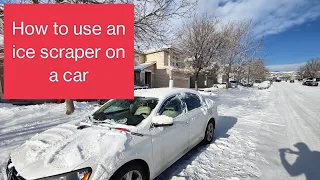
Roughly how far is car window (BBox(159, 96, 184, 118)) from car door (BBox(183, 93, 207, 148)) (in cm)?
26

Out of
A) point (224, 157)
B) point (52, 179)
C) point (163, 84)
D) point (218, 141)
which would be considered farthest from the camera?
point (163, 84)

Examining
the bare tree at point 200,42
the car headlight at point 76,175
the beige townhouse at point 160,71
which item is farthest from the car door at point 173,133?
the beige townhouse at point 160,71

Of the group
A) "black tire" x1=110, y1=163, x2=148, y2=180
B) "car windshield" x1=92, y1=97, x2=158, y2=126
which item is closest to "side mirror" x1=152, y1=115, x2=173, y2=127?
"car windshield" x1=92, y1=97, x2=158, y2=126

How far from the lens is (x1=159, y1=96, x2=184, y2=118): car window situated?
3.54m

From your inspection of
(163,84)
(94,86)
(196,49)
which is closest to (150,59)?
(163,84)

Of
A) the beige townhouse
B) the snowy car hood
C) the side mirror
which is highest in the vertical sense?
the beige townhouse

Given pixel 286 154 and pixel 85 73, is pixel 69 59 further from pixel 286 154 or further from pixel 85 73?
pixel 286 154

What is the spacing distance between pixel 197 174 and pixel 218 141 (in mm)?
1926

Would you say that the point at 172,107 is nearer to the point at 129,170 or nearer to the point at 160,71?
the point at 129,170

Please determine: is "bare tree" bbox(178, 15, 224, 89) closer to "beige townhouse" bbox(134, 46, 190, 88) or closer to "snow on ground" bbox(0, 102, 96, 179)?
"beige townhouse" bbox(134, 46, 190, 88)

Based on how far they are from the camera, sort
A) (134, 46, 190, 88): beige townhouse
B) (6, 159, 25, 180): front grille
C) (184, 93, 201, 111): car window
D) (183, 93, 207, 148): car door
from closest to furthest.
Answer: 1. (6, 159, 25, 180): front grille
2. (183, 93, 207, 148): car door
3. (184, 93, 201, 111): car window
4. (134, 46, 190, 88): beige townhouse

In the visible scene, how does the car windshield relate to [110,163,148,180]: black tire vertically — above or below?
above

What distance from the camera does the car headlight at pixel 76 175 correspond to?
6.80 ft

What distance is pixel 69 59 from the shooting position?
674 centimetres
